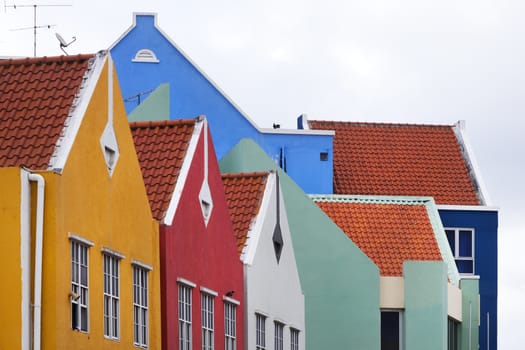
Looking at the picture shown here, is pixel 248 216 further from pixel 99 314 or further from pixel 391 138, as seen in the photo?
pixel 391 138

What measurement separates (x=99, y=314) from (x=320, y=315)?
23567 millimetres

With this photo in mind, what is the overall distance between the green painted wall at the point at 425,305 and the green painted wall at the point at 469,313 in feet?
12.0

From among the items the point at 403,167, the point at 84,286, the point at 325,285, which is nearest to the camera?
the point at 84,286

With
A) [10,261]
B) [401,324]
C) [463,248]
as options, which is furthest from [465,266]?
[10,261]

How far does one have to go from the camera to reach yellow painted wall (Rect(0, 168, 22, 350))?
45.2 m

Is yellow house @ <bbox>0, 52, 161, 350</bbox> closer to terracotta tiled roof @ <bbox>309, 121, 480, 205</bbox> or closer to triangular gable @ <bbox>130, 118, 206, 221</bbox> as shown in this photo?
triangular gable @ <bbox>130, 118, 206, 221</bbox>

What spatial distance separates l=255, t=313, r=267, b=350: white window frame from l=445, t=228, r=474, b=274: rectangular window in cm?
2258

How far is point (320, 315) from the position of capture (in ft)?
236

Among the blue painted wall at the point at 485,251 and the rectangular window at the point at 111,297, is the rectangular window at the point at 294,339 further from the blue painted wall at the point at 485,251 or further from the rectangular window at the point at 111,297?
the blue painted wall at the point at 485,251

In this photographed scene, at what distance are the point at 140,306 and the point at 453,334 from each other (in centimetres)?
2756

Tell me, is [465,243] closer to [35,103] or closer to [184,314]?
[184,314]

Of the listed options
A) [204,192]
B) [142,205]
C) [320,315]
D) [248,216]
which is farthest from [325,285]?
[142,205]

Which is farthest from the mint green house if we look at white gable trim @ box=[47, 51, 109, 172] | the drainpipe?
the drainpipe

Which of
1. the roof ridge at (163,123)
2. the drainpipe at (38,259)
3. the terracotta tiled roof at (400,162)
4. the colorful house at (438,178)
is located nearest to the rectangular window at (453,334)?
the colorful house at (438,178)
